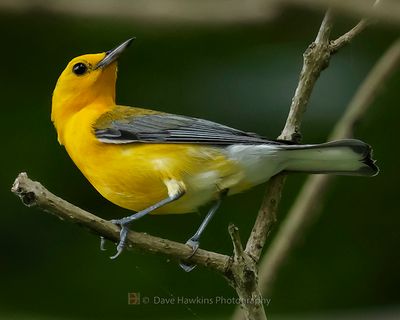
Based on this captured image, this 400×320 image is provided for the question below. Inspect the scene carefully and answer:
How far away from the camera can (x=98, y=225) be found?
3.02 meters

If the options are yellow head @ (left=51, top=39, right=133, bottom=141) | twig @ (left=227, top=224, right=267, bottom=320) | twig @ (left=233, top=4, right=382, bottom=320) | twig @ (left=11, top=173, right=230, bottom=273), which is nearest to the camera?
twig @ (left=11, top=173, right=230, bottom=273)

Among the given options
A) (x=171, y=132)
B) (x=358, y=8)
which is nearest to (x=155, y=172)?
(x=171, y=132)

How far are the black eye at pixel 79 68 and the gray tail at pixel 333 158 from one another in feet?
4.22

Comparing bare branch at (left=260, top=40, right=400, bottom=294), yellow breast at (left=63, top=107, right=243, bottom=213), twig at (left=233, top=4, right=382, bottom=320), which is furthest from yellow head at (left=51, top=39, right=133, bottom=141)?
twig at (left=233, top=4, right=382, bottom=320)

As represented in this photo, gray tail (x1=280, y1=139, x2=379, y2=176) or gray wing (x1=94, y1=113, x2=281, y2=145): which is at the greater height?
gray wing (x1=94, y1=113, x2=281, y2=145)

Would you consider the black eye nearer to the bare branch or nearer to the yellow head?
the yellow head

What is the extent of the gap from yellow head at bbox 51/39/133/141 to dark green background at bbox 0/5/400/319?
0.99 meters

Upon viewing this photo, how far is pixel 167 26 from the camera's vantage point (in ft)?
9.07

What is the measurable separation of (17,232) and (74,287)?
1.82ft

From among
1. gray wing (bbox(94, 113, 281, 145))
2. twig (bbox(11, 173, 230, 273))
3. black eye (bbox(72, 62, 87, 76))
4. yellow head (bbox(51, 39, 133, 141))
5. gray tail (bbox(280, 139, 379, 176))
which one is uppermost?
black eye (bbox(72, 62, 87, 76))

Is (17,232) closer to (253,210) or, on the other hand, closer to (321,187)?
(253,210)

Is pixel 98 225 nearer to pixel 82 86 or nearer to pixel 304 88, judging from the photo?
pixel 304 88

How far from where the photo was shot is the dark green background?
17.8 ft

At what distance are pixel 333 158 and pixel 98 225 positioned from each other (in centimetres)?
110
